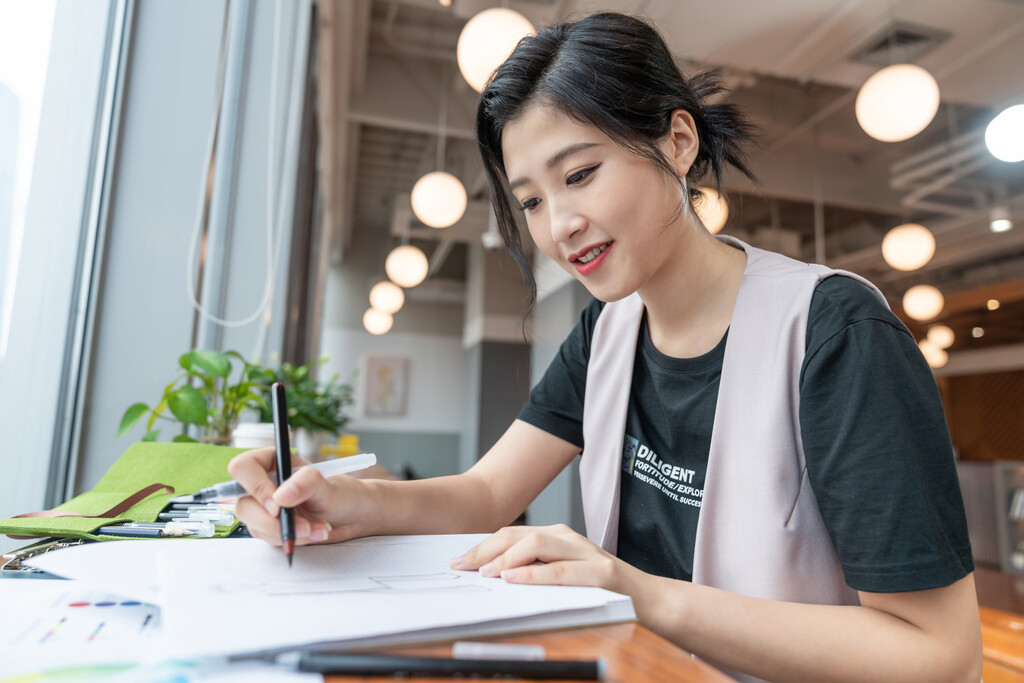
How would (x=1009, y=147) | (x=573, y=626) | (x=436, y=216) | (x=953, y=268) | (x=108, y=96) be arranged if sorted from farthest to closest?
(x=953, y=268) → (x=436, y=216) → (x=1009, y=147) → (x=108, y=96) → (x=573, y=626)

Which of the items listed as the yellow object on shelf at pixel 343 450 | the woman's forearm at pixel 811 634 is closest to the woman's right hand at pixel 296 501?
the woman's forearm at pixel 811 634

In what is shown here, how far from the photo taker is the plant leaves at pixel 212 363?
1463 millimetres

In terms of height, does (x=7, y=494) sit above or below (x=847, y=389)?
below

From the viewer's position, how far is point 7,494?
115cm

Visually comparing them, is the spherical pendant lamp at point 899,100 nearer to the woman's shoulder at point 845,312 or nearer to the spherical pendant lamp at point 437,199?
the spherical pendant lamp at point 437,199

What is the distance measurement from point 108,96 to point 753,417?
1.57m

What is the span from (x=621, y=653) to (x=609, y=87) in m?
0.77

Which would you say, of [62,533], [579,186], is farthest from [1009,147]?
[62,533]

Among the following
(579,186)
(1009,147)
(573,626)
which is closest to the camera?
(573,626)

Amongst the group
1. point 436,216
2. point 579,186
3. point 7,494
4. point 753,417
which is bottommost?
point 7,494

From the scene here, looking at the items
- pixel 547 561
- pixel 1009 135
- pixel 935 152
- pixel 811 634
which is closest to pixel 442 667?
pixel 547 561

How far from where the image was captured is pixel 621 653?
0.47m

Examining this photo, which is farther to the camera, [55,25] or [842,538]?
[55,25]

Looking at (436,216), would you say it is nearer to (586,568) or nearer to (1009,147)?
(1009,147)
